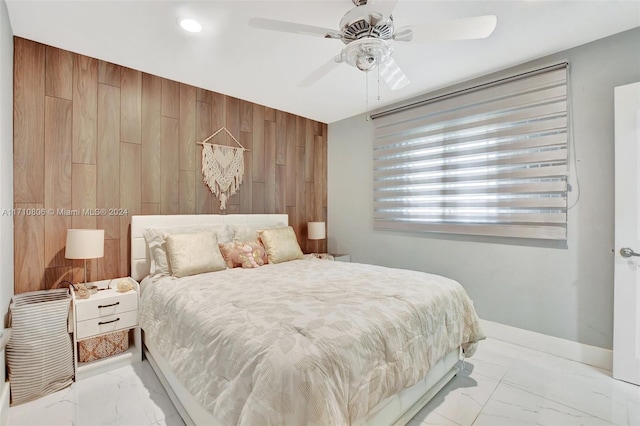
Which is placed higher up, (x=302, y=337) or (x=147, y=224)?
(x=147, y=224)

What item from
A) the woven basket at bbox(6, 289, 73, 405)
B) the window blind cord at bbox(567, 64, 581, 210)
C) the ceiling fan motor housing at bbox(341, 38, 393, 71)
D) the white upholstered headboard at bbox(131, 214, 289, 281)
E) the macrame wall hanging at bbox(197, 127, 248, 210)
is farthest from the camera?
the macrame wall hanging at bbox(197, 127, 248, 210)

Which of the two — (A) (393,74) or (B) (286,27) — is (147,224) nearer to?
(B) (286,27)

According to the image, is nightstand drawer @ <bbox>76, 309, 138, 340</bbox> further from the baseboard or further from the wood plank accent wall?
the baseboard

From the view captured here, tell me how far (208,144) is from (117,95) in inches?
36.2

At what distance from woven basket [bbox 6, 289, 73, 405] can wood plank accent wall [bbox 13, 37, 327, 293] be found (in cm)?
51

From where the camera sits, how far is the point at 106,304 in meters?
2.28

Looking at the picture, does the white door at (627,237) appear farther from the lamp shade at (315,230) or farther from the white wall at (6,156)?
the white wall at (6,156)

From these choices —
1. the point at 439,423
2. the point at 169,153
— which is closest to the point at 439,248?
the point at 439,423

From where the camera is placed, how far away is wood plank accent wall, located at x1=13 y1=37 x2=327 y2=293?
7.73 ft

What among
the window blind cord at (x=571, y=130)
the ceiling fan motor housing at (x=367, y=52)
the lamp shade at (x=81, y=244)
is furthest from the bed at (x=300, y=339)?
the ceiling fan motor housing at (x=367, y=52)

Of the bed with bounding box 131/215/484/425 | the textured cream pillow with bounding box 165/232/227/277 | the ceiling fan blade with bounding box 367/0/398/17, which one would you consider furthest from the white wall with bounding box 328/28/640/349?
the textured cream pillow with bounding box 165/232/227/277

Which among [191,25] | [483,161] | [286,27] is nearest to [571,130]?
[483,161]

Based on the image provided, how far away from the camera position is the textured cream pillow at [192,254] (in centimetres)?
247

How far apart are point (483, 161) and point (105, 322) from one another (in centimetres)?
364
